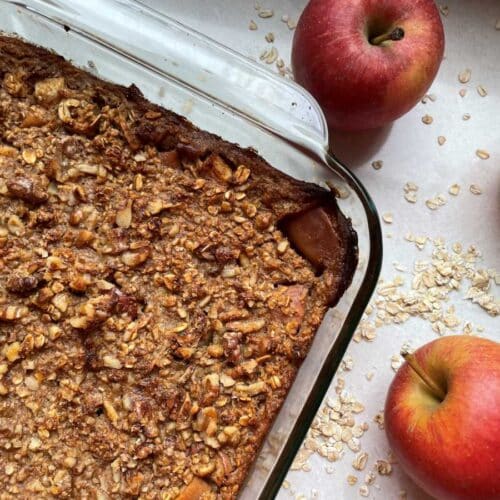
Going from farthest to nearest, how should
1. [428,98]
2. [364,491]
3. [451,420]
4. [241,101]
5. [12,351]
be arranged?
1. [428,98]
2. [364,491]
3. [241,101]
4. [451,420]
5. [12,351]

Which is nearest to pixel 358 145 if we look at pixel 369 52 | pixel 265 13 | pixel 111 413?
pixel 369 52

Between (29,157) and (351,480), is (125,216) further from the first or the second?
(351,480)

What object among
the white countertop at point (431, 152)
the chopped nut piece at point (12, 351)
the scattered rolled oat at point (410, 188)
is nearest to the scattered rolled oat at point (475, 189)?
the white countertop at point (431, 152)

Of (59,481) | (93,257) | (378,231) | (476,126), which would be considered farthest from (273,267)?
(476,126)

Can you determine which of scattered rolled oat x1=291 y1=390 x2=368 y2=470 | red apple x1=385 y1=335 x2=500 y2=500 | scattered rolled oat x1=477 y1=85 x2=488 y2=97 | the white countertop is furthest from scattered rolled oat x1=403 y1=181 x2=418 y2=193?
scattered rolled oat x1=291 y1=390 x2=368 y2=470

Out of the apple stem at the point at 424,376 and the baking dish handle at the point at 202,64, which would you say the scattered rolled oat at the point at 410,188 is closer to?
the baking dish handle at the point at 202,64

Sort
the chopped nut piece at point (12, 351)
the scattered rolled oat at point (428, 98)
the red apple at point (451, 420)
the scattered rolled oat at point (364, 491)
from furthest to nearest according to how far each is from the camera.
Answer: the scattered rolled oat at point (428, 98) → the scattered rolled oat at point (364, 491) → the red apple at point (451, 420) → the chopped nut piece at point (12, 351)
